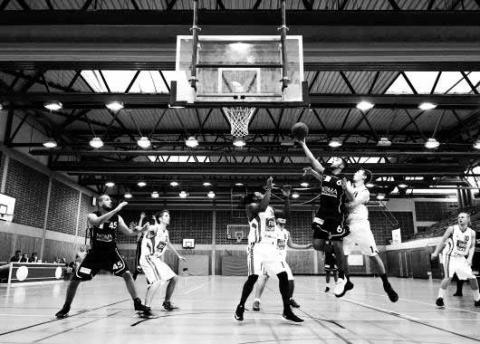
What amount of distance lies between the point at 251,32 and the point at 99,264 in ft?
19.1

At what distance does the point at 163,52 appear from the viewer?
8.83 meters

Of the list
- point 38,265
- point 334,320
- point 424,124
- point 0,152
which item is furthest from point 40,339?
point 424,124

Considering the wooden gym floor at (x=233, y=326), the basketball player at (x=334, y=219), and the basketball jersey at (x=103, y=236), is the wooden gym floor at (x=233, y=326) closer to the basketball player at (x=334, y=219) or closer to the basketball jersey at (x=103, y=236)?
the basketball player at (x=334, y=219)

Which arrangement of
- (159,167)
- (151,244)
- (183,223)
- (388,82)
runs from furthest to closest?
(183,223) → (159,167) → (388,82) → (151,244)

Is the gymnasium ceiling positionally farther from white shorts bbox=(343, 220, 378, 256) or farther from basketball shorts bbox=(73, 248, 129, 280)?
basketball shorts bbox=(73, 248, 129, 280)

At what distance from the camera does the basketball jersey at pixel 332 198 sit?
6.07 metres

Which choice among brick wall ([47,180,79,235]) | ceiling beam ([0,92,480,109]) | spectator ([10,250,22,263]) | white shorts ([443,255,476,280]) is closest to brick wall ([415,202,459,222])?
ceiling beam ([0,92,480,109])

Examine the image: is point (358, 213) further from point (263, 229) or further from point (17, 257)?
point (17, 257)

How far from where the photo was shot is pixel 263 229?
237 inches

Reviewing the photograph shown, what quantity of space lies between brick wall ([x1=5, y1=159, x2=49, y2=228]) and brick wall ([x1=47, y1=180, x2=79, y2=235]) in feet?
3.80

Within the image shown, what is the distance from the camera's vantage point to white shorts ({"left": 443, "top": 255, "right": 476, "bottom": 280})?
813 cm

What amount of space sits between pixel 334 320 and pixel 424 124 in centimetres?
1736

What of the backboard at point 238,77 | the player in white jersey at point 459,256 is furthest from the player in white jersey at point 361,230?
the player in white jersey at point 459,256

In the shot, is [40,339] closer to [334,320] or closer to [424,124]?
[334,320]
